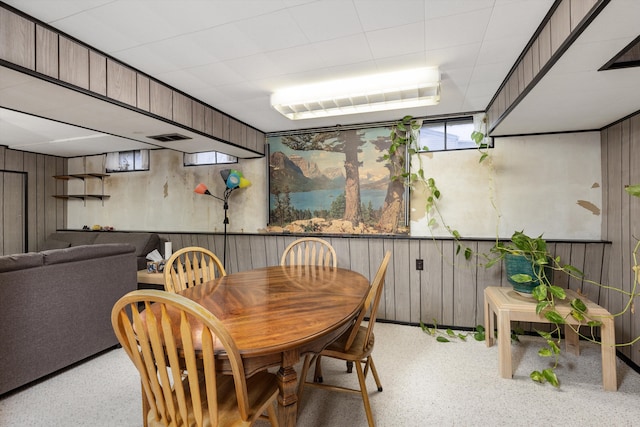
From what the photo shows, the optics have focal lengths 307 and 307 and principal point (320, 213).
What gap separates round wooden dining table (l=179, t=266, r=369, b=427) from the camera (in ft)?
3.83

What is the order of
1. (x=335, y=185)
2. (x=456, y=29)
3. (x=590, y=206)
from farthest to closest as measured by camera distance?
(x=335, y=185), (x=590, y=206), (x=456, y=29)

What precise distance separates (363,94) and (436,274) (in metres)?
1.94

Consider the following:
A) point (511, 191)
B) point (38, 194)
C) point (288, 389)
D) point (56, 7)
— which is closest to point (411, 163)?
point (511, 191)

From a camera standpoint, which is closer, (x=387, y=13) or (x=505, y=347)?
(x=387, y=13)

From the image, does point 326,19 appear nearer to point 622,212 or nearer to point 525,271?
point 525,271

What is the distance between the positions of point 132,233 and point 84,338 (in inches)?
93.3

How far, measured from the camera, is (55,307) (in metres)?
2.22

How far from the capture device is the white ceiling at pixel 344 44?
151 centimetres

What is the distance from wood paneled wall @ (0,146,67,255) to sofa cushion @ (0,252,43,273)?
364cm

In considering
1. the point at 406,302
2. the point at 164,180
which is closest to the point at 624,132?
the point at 406,302

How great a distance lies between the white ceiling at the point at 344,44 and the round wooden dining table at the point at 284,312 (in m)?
1.49

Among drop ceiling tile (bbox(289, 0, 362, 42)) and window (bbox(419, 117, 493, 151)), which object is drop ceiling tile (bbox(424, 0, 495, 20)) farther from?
window (bbox(419, 117, 493, 151))

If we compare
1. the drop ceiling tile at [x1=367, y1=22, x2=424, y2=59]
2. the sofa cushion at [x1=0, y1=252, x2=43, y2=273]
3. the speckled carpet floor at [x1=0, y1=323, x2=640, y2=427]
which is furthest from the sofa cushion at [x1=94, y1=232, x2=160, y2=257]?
the drop ceiling tile at [x1=367, y1=22, x2=424, y2=59]

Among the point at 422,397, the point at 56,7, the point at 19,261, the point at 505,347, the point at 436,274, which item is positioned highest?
the point at 56,7
